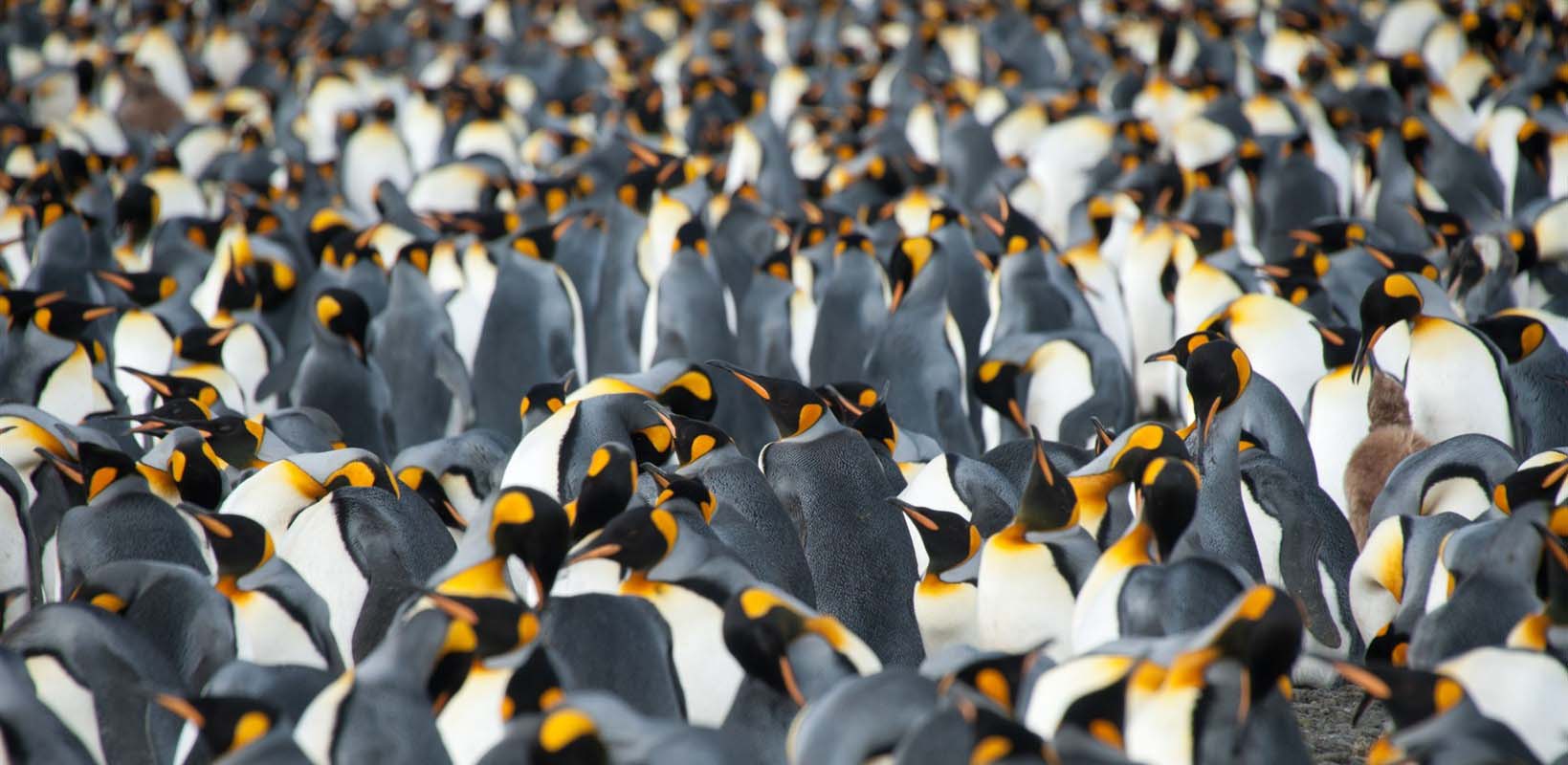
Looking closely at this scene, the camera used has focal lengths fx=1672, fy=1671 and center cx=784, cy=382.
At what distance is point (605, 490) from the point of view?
10.9 feet

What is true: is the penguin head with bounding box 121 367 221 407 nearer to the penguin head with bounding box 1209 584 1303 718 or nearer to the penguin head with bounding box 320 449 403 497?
the penguin head with bounding box 320 449 403 497

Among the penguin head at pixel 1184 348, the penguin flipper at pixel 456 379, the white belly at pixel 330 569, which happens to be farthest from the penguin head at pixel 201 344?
the penguin head at pixel 1184 348

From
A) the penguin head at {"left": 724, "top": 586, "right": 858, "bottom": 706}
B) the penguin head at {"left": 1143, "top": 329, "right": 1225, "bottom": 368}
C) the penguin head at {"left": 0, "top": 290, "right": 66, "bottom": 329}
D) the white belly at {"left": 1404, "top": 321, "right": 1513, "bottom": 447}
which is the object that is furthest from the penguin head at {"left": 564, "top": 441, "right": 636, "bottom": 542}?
the penguin head at {"left": 0, "top": 290, "right": 66, "bottom": 329}

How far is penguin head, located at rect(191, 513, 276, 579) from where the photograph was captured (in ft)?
10.7

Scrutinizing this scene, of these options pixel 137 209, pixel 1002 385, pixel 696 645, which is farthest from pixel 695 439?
pixel 137 209

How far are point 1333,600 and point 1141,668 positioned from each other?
5.19 ft

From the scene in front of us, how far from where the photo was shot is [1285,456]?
4457mm

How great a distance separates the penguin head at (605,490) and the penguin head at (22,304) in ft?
8.94

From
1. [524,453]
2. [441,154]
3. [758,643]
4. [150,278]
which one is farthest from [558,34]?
[758,643]

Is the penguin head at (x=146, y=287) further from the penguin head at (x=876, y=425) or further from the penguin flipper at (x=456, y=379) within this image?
the penguin head at (x=876, y=425)

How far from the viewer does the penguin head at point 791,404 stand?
3.99 meters

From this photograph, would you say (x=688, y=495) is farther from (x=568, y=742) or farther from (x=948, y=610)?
(x=568, y=742)

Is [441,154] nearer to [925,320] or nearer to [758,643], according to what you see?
[925,320]

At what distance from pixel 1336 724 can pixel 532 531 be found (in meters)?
1.79
